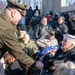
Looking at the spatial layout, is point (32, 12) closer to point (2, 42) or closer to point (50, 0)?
point (50, 0)

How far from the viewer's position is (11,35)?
383 cm

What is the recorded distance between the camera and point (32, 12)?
1599 centimetres

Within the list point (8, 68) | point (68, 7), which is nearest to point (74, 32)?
point (8, 68)

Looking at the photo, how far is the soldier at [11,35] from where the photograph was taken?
3836mm

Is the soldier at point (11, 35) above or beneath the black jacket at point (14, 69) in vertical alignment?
above

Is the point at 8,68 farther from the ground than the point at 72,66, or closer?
closer

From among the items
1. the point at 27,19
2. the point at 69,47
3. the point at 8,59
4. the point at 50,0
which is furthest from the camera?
the point at 50,0

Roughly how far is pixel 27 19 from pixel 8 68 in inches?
412

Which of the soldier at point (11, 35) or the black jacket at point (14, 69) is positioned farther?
the black jacket at point (14, 69)

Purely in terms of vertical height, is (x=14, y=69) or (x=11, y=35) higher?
(x=11, y=35)

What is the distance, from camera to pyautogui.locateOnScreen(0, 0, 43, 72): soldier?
151 inches

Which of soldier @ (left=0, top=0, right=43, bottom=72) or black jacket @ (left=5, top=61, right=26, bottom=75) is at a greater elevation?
soldier @ (left=0, top=0, right=43, bottom=72)

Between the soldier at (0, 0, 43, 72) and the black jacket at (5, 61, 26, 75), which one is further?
the black jacket at (5, 61, 26, 75)

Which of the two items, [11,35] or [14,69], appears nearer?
[11,35]
